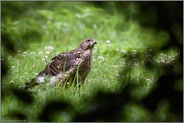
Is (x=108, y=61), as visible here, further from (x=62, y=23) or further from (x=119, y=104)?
(x=119, y=104)

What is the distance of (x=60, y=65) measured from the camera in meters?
5.48

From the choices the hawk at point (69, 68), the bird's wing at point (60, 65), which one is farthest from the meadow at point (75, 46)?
the bird's wing at point (60, 65)

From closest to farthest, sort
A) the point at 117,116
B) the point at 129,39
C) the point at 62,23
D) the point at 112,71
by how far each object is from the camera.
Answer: the point at 117,116, the point at 112,71, the point at 129,39, the point at 62,23

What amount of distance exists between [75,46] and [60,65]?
10.4 ft

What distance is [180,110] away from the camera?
1.75 meters

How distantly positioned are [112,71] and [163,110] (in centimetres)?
446

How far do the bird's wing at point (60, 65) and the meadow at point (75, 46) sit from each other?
0.27 metres

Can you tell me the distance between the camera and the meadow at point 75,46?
183 cm

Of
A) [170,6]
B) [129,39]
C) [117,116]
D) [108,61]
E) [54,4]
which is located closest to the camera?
[117,116]

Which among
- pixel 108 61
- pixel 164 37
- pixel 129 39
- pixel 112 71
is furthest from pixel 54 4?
pixel 164 37

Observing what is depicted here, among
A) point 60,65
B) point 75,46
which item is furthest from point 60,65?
point 75,46

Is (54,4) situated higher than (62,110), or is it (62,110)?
(54,4)

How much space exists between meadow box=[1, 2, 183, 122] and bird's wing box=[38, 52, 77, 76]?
27 cm

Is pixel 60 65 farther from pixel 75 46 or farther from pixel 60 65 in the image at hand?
pixel 75 46
